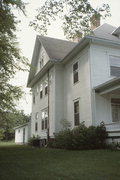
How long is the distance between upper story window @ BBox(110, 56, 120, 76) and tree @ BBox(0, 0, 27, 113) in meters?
5.52

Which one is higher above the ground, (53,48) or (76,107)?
(53,48)

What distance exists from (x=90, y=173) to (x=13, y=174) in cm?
180

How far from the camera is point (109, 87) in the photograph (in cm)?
1086

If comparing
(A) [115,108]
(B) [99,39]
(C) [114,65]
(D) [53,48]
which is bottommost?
(A) [115,108]

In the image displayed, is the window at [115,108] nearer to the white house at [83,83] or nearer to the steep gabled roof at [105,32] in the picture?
the white house at [83,83]

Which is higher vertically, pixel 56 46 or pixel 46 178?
pixel 56 46

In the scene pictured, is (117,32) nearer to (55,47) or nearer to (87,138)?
(55,47)

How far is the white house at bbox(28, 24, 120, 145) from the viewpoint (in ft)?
38.1

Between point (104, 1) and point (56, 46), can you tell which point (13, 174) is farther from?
point (56, 46)

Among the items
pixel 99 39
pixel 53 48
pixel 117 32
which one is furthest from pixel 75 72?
pixel 53 48

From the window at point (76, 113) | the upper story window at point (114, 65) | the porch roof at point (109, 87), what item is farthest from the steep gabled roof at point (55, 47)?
the porch roof at point (109, 87)

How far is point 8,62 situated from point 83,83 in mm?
5048

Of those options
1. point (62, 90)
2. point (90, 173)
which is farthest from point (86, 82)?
point (90, 173)

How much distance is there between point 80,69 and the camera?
44.2 feet
